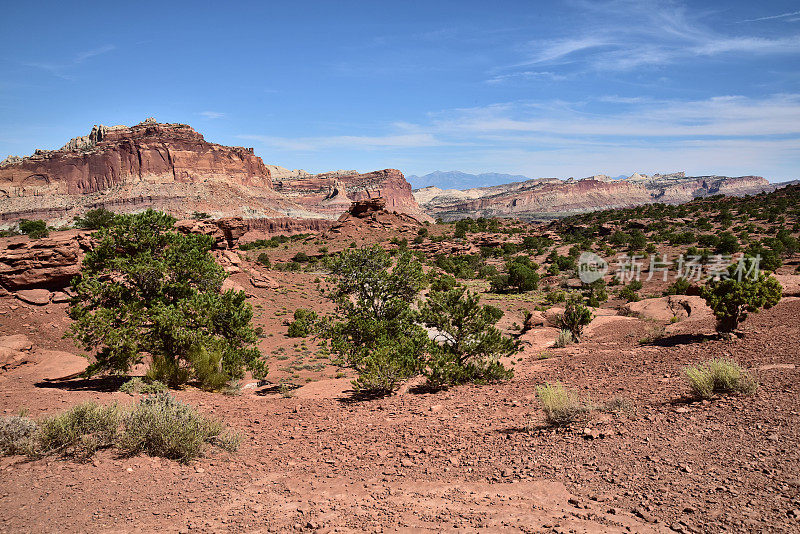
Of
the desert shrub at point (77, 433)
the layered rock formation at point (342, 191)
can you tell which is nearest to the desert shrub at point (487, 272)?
the desert shrub at point (77, 433)

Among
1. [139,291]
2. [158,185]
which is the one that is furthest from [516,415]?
[158,185]

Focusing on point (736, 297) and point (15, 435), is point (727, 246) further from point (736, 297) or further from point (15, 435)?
point (15, 435)

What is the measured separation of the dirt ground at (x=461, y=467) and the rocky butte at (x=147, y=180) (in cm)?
9270

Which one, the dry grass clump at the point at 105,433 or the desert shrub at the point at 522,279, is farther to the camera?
the desert shrub at the point at 522,279

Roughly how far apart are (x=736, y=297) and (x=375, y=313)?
1028 centimetres

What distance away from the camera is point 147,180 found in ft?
398

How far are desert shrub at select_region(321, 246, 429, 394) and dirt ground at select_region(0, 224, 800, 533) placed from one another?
141 cm

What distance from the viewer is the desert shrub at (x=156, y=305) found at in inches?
416

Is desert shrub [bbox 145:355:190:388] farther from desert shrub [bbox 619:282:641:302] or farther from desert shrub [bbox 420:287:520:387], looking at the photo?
desert shrub [bbox 619:282:641:302]

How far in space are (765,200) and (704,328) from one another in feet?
214

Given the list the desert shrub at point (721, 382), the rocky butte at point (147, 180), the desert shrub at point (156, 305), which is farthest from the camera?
the rocky butte at point (147, 180)

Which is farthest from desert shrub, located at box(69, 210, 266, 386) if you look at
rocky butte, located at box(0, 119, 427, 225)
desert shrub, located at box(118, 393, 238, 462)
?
rocky butte, located at box(0, 119, 427, 225)

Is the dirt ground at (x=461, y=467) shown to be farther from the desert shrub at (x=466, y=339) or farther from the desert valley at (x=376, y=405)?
the desert shrub at (x=466, y=339)

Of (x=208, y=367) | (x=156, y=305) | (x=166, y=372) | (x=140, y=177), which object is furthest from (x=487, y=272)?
(x=140, y=177)
